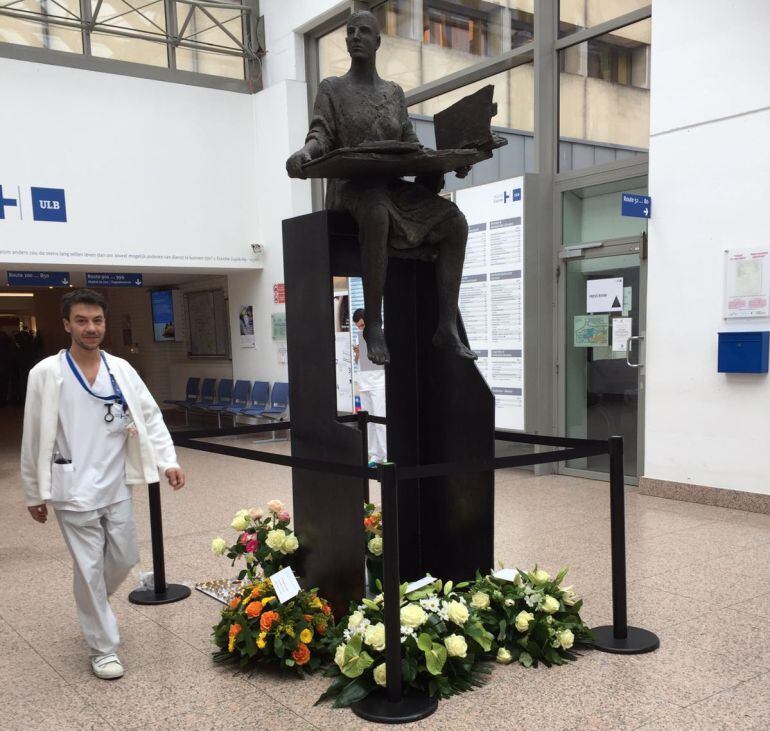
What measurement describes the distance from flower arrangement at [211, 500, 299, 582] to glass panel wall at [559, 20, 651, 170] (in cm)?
443

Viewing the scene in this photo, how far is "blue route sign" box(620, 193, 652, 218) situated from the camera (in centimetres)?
543

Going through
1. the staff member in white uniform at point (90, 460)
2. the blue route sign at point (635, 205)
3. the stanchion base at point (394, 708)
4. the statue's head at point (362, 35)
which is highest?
the statue's head at point (362, 35)

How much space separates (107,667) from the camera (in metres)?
2.87

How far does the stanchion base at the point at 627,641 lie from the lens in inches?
116

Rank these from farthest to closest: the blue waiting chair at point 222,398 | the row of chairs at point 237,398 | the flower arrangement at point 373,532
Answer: the blue waiting chair at point 222,398 → the row of chairs at point 237,398 → the flower arrangement at point 373,532

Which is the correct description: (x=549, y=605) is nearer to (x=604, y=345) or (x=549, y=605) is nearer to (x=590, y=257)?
(x=604, y=345)

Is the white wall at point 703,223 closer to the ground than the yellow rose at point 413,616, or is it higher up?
higher up

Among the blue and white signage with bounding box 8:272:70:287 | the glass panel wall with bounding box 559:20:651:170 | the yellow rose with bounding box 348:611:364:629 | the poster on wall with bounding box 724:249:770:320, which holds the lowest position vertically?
the yellow rose with bounding box 348:611:364:629

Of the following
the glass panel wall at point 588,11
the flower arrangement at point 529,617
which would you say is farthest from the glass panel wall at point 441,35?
the flower arrangement at point 529,617

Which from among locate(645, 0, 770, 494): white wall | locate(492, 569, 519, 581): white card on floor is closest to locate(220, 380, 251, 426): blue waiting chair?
locate(645, 0, 770, 494): white wall

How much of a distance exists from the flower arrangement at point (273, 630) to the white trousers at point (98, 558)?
0.44 meters

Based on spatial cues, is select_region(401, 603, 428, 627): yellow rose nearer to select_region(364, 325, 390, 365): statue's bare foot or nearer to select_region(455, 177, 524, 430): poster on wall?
select_region(364, 325, 390, 365): statue's bare foot

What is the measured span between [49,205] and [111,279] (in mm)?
2046

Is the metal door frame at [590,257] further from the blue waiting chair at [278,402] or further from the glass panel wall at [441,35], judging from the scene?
the blue waiting chair at [278,402]
